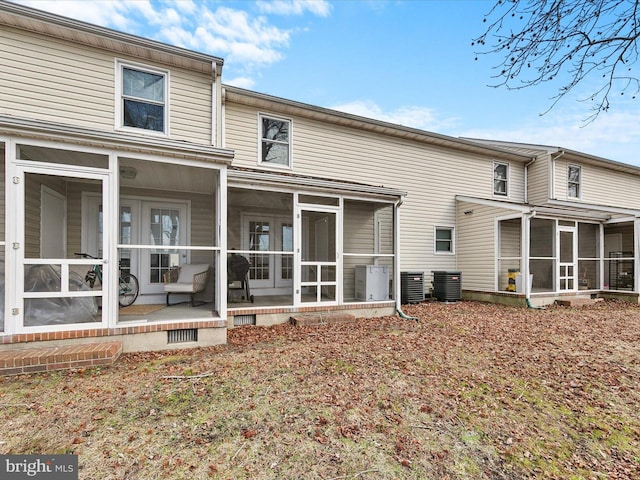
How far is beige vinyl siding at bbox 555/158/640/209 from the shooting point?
1287cm

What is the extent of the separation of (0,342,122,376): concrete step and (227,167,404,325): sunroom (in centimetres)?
240

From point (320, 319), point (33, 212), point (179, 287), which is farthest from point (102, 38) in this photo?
point (320, 319)

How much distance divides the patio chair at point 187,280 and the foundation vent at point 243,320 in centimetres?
95

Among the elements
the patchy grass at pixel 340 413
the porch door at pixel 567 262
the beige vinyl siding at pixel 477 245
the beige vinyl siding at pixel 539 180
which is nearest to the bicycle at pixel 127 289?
the patchy grass at pixel 340 413

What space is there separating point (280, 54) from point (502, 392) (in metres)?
12.0

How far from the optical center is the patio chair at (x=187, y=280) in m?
6.38

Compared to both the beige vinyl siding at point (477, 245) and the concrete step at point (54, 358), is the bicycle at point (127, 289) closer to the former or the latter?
the concrete step at point (54, 358)

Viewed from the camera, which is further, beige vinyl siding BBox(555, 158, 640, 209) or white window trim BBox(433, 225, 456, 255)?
beige vinyl siding BBox(555, 158, 640, 209)

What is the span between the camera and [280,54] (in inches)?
450

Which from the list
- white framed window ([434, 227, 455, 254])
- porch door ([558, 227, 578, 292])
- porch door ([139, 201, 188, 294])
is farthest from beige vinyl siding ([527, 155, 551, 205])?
porch door ([139, 201, 188, 294])

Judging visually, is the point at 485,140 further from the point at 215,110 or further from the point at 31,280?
the point at 31,280

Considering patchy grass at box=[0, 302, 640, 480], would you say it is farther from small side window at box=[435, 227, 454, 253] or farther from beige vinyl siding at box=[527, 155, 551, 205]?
beige vinyl siding at box=[527, 155, 551, 205]

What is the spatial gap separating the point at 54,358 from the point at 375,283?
6227 mm

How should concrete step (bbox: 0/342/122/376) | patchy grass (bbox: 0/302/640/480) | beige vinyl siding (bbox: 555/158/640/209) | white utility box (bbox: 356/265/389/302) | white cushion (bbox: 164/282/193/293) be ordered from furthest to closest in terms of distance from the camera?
beige vinyl siding (bbox: 555/158/640/209) < white utility box (bbox: 356/265/389/302) < white cushion (bbox: 164/282/193/293) < concrete step (bbox: 0/342/122/376) < patchy grass (bbox: 0/302/640/480)
